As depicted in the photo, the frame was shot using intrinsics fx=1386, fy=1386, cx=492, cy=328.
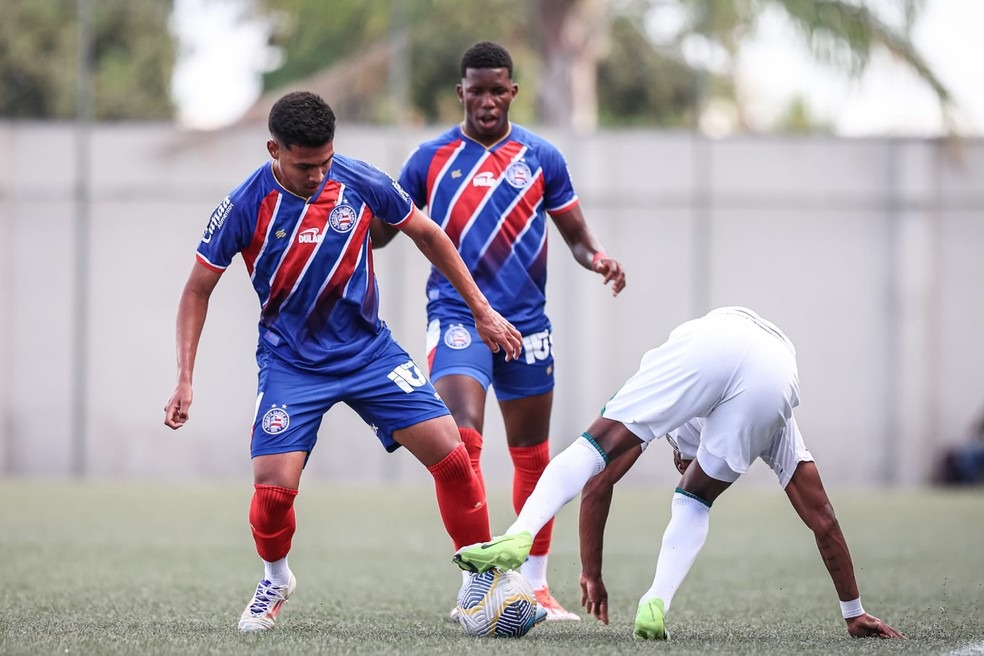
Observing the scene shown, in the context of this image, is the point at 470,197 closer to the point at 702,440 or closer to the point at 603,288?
the point at 702,440

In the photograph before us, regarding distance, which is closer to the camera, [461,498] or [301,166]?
[301,166]

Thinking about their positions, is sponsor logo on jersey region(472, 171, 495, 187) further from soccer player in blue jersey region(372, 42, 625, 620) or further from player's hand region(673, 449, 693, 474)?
player's hand region(673, 449, 693, 474)

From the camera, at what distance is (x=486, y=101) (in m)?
6.35

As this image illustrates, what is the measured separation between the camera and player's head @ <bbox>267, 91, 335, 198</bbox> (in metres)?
5.08

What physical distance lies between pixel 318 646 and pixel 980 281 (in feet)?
46.7

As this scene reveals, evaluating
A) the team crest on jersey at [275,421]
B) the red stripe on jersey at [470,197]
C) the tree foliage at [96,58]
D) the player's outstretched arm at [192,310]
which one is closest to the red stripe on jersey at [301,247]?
the player's outstretched arm at [192,310]

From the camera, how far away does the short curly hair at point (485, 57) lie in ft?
20.5

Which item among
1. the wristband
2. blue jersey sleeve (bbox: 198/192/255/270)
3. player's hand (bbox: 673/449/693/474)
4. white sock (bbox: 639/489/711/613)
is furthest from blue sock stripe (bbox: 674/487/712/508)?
blue jersey sleeve (bbox: 198/192/255/270)

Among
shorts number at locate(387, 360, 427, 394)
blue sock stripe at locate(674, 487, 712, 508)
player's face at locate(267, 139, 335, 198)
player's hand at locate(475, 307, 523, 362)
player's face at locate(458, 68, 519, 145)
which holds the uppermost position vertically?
player's face at locate(458, 68, 519, 145)

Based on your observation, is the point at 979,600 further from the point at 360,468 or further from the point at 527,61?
the point at 527,61

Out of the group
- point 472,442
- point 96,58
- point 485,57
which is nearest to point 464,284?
point 472,442

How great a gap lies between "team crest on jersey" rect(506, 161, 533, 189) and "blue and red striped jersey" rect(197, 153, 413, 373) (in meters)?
1.01

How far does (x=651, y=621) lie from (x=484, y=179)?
228 centimetres

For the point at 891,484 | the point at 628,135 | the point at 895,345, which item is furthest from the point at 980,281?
the point at 628,135
